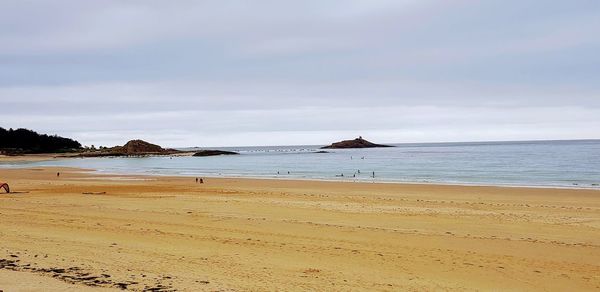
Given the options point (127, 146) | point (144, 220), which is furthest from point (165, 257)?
point (127, 146)

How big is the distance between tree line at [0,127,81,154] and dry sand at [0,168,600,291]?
11523 cm

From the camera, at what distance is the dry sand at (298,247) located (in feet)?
26.2

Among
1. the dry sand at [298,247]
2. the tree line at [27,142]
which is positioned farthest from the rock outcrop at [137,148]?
the dry sand at [298,247]

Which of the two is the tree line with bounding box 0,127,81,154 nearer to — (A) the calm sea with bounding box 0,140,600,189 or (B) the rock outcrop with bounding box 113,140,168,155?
(B) the rock outcrop with bounding box 113,140,168,155

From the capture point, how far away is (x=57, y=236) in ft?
38.3

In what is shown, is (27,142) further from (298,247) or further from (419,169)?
(298,247)

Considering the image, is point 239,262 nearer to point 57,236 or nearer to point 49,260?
point 49,260

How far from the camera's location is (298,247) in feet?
35.3

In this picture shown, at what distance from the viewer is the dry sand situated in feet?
26.2

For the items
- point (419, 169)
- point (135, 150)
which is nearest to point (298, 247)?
point (419, 169)

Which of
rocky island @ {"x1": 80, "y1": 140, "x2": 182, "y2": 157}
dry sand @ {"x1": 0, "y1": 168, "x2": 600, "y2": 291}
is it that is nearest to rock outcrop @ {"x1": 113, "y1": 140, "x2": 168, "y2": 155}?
rocky island @ {"x1": 80, "y1": 140, "x2": 182, "y2": 157}

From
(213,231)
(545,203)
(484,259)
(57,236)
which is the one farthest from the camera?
(545,203)

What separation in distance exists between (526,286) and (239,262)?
15.7ft

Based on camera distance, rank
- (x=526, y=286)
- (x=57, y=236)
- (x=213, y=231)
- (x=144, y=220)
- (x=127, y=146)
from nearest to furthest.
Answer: (x=526, y=286) → (x=57, y=236) → (x=213, y=231) → (x=144, y=220) → (x=127, y=146)
